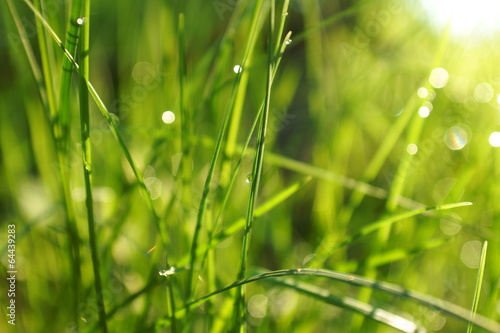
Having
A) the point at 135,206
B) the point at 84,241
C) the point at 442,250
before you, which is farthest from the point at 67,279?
the point at 442,250

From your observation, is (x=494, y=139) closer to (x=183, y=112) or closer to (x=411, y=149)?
(x=411, y=149)

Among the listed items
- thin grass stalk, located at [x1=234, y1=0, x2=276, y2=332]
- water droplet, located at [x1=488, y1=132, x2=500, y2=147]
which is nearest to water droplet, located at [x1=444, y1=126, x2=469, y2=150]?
water droplet, located at [x1=488, y1=132, x2=500, y2=147]

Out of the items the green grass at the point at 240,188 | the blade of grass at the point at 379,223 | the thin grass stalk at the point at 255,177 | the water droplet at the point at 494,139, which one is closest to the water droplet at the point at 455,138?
the green grass at the point at 240,188

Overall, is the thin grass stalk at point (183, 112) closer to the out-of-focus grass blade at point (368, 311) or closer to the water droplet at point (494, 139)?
the out-of-focus grass blade at point (368, 311)

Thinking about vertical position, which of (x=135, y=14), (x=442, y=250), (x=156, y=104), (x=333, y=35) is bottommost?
(x=442, y=250)

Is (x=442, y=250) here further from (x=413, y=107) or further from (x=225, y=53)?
(x=225, y=53)

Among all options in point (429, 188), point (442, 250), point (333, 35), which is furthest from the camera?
point (333, 35)
